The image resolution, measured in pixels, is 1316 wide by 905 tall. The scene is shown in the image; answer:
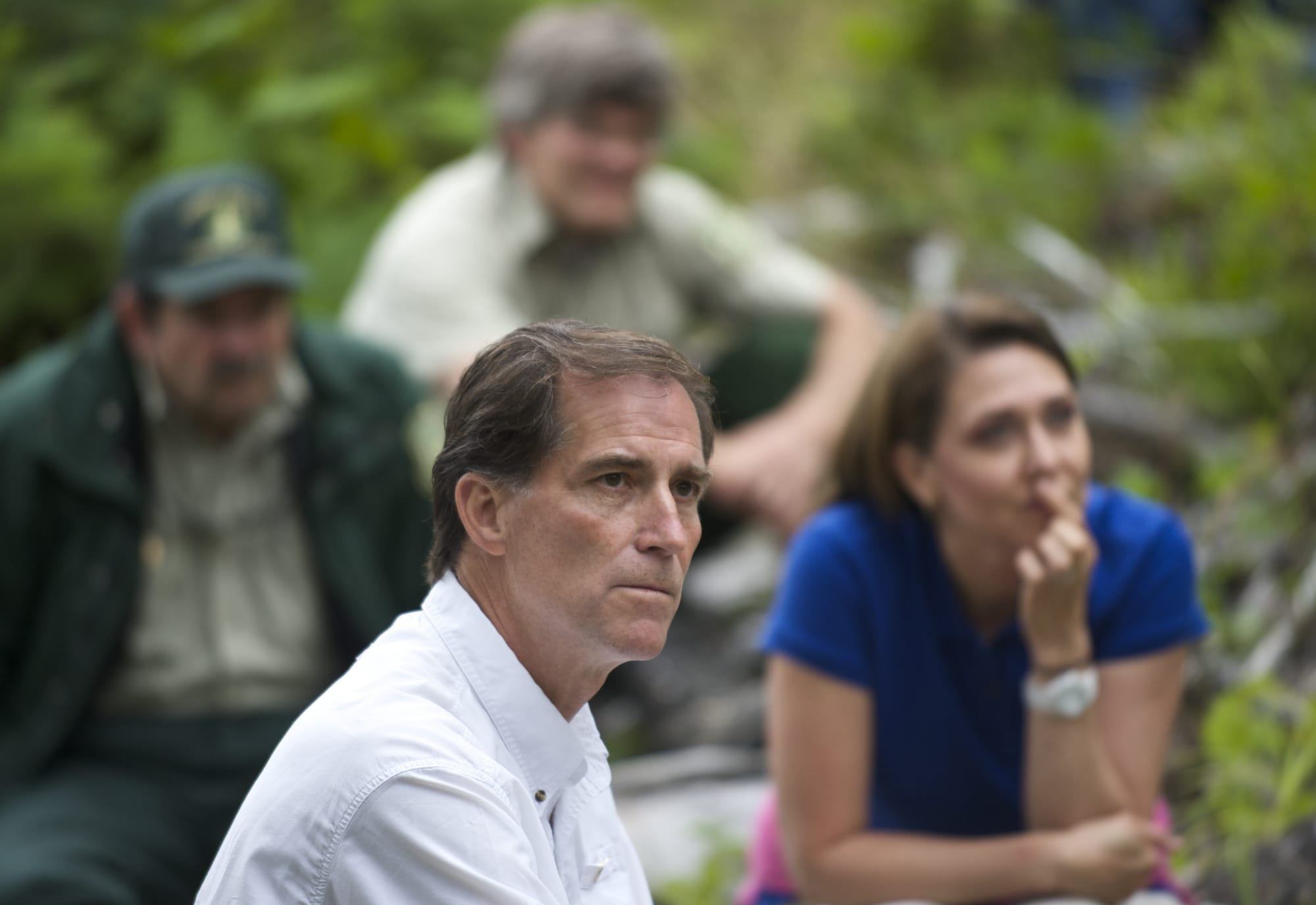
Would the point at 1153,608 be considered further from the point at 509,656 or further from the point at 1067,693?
the point at 509,656

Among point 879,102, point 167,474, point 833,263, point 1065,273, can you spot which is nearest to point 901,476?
point 167,474

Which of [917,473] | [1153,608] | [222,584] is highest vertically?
[917,473]

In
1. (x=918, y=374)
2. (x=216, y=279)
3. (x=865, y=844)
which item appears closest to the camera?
(x=865, y=844)

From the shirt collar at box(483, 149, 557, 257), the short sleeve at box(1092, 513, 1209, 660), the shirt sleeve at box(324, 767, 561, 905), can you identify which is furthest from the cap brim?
the shirt sleeve at box(324, 767, 561, 905)

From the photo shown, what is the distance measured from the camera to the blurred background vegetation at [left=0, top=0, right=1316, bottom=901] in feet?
12.2

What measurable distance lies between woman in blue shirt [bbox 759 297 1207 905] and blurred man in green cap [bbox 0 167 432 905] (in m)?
1.24

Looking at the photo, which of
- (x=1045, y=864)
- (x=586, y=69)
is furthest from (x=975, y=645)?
(x=586, y=69)

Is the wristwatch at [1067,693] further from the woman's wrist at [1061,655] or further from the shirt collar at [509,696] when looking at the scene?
the shirt collar at [509,696]

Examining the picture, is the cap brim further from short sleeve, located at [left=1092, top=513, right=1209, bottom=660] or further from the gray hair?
short sleeve, located at [left=1092, top=513, right=1209, bottom=660]

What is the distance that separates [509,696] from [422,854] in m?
0.22

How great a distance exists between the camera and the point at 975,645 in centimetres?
259

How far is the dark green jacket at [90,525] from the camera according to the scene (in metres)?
3.11

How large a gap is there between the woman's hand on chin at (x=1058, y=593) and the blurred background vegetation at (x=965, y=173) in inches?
33.0

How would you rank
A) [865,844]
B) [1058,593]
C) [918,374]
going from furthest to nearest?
[918,374] → [865,844] → [1058,593]
